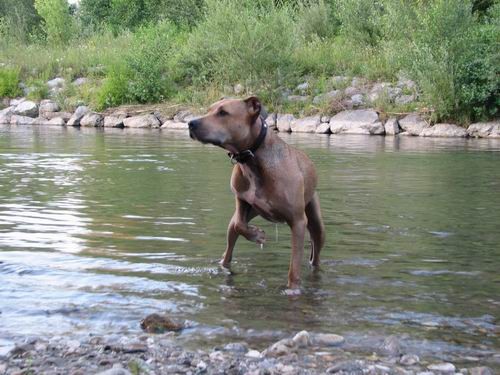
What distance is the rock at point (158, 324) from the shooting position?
5.62m

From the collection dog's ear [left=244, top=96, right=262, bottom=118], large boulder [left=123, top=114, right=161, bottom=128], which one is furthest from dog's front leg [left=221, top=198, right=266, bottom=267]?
large boulder [left=123, top=114, right=161, bottom=128]

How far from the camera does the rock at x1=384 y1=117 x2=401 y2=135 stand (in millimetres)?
31491

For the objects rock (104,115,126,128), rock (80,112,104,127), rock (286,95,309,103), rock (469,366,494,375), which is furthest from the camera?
rock (80,112,104,127)

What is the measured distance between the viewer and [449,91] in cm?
3067

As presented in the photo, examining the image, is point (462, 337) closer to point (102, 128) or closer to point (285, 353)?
point (285, 353)

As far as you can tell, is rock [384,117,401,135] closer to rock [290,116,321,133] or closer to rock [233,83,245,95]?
rock [290,116,321,133]

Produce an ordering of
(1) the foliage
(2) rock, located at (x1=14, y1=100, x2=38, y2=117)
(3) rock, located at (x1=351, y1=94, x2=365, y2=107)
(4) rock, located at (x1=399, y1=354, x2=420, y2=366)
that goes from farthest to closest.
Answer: (1) the foliage < (2) rock, located at (x1=14, y1=100, x2=38, y2=117) < (3) rock, located at (x1=351, y1=94, x2=365, y2=107) < (4) rock, located at (x1=399, y1=354, x2=420, y2=366)

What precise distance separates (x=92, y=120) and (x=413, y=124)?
15.1m

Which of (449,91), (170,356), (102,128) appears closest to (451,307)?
(170,356)

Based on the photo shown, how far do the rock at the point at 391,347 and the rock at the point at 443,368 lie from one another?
12.5 inches

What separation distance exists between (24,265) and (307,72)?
31704mm

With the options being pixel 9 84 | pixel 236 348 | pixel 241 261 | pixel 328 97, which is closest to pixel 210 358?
pixel 236 348

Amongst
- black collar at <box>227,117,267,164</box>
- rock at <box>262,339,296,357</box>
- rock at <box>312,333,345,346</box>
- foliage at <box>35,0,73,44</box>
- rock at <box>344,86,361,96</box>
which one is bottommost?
rock at <box>312,333,345,346</box>

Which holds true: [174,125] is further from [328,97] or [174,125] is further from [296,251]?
[296,251]
